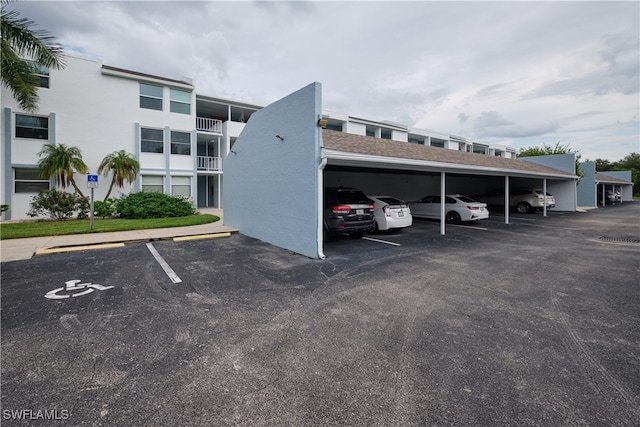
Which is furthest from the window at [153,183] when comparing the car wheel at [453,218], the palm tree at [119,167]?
the car wheel at [453,218]

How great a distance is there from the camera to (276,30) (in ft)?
36.6

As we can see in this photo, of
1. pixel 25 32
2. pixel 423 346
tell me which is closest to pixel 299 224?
pixel 423 346

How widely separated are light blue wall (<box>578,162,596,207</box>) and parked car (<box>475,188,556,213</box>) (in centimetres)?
1058

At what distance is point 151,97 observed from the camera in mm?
18250

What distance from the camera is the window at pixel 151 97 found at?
59.0 feet

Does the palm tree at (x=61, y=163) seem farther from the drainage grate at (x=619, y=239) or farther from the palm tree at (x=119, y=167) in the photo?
the drainage grate at (x=619, y=239)

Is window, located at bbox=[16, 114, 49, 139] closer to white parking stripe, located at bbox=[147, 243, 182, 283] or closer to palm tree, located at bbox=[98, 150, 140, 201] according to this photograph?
palm tree, located at bbox=[98, 150, 140, 201]

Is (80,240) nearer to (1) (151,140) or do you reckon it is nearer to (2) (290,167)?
(2) (290,167)

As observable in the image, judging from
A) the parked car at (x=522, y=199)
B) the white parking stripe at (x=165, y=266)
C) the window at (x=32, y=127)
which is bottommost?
the white parking stripe at (x=165, y=266)

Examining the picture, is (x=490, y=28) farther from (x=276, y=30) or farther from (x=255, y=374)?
(x=255, y=374)

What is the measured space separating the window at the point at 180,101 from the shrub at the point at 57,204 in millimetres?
7946

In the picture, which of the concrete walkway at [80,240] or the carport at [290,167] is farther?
the concrete walkway at [80,240]

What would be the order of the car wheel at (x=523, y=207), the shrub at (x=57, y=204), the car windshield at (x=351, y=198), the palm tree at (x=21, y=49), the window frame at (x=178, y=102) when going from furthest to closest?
the car wheel at (x=523, y=207) < the window frame at (x=178, y=102) < the shrub at (x=57, y=204) < the palm tree at (x=21, y=49) < the car windshield at (x=351, y=198)

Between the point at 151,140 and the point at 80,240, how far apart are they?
10.8 metres
